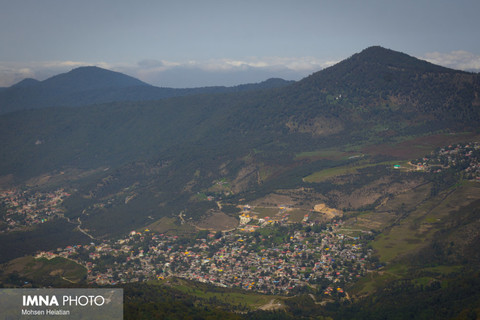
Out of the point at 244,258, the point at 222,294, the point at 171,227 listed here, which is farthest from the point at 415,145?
the point at 222,294

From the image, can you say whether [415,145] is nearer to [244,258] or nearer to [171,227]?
[244,258]

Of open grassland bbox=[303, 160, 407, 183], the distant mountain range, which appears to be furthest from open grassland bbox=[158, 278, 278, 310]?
open grassland bbox=[303, 160, 407, 183]

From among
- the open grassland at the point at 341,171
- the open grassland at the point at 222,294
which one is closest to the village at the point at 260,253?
the open grassland at the point at 222,294

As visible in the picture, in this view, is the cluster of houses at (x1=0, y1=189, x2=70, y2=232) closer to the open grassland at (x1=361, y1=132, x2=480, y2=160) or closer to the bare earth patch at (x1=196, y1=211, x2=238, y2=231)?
the bare earth patch at (x1=196, y1=211, x2=238, y2=231)

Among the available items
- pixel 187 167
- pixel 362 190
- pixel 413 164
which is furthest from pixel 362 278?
pixel 187 167

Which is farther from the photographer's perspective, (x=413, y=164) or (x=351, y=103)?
(x=351, y=103)

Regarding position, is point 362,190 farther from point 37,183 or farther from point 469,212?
point 37,183

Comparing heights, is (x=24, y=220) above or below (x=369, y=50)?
below
